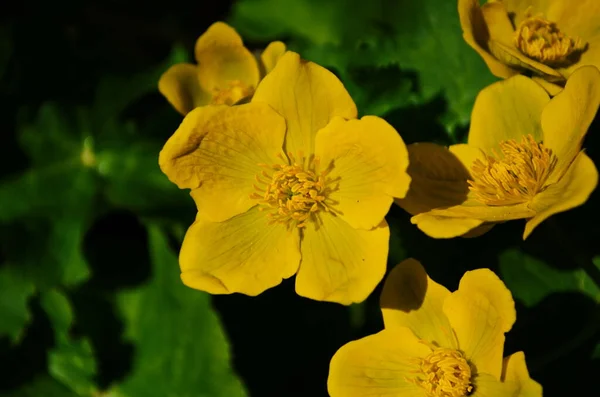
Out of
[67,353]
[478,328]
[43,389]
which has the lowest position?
[43,389]

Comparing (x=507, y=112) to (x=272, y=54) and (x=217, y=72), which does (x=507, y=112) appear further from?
(x=217, y=72)

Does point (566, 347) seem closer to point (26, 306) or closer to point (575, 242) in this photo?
point (575, 242)

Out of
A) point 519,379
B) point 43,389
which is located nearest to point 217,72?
point 519,379

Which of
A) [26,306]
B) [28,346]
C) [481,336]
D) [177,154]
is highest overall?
[177,154]

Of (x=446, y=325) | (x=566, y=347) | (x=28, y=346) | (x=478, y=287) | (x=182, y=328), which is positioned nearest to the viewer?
(x=478, y=287)

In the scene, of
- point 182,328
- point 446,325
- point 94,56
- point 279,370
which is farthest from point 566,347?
point 94,56

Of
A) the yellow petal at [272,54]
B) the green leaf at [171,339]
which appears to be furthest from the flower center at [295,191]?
the green leaf at [171,339]

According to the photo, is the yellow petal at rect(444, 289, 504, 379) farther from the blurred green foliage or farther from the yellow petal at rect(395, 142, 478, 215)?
the blurred green foliage

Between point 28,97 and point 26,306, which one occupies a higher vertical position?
point 28,97
